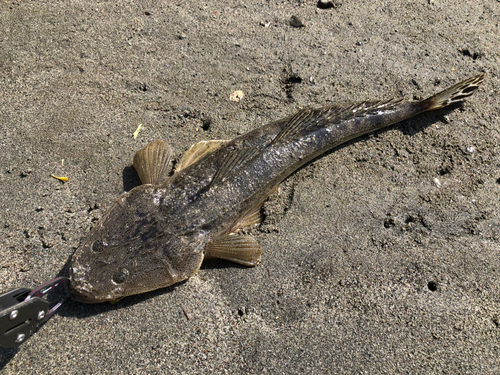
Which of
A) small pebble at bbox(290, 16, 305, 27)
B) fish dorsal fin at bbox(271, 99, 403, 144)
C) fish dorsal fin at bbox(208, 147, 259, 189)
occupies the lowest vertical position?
fish dorsal fin at bbox(271, 99, 403, 144)

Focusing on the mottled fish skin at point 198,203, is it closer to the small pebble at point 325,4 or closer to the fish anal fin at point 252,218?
the fish anal fin at point 252,218

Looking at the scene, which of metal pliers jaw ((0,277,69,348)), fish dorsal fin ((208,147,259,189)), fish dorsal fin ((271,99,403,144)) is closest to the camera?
metal pliers jaw ((0,277,69,348))

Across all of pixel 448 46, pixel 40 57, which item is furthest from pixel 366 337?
pixel 40 57

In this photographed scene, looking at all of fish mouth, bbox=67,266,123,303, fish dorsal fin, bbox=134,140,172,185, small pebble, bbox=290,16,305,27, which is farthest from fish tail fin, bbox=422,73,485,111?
fish mouth, bbox=67,266,123,303

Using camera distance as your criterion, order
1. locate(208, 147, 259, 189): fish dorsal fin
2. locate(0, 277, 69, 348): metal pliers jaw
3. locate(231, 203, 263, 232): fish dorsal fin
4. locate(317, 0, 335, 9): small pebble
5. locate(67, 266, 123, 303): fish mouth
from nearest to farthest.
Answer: locate(0, 277, 69, 348): metal pliers jaw → locate(67, 266, 123, 303): fish mouth → locate(208, 147, 259, 189): fish dorsal fin → locate(231, 203, 263, 232): fish dorsal fin → locate(317, 0, 335, 9): small pebble

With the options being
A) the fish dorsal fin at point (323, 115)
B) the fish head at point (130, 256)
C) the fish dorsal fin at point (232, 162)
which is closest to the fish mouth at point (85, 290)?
the fish head at point (130, 256)

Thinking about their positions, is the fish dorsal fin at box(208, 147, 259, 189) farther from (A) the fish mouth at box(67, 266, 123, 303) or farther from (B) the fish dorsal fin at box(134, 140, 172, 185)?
(A) the fish mouth at box(67, 266, 123, 303)

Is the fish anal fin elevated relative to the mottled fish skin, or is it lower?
lower
